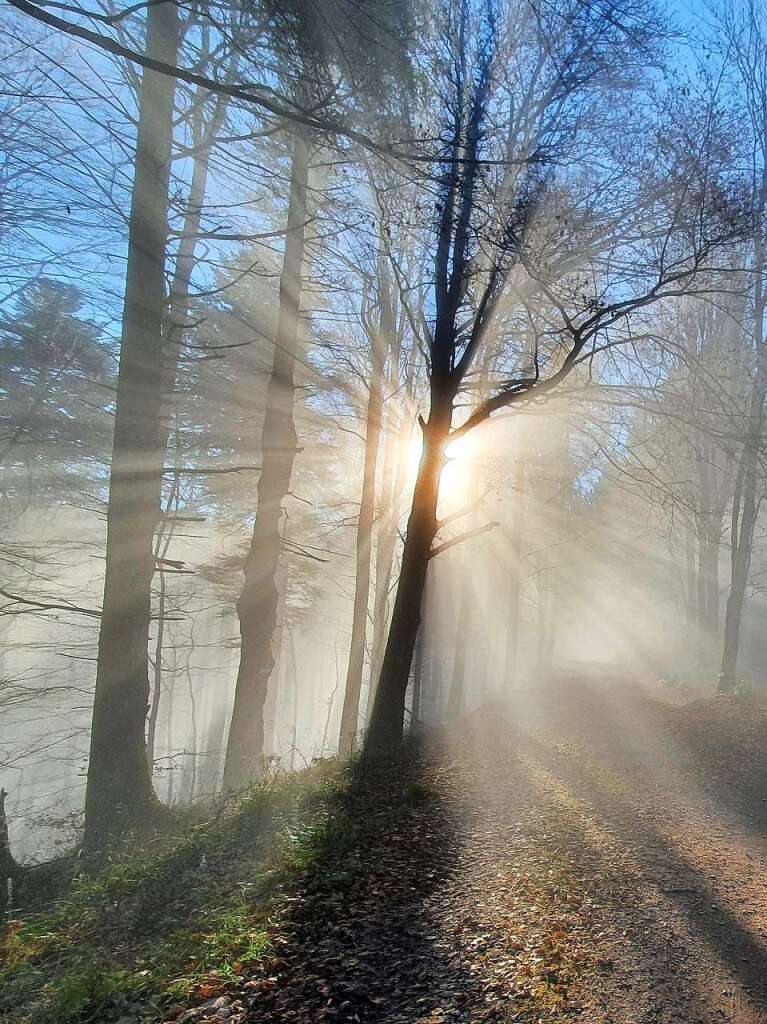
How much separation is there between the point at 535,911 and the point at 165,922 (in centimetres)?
231

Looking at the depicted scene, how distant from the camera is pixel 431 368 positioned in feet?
26.3

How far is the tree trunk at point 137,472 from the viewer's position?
6.36 metres

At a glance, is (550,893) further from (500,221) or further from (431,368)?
(500,221)

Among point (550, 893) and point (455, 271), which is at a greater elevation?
point (455, 271)

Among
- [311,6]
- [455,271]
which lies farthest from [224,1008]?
[455,271]

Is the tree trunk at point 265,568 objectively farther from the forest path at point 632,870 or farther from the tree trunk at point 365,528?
the tree trunk at point 365,528

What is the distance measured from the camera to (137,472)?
665 centimetres

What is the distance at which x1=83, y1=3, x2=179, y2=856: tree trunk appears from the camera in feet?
20.9

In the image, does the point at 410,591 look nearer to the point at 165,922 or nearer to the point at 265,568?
the point at 265,568

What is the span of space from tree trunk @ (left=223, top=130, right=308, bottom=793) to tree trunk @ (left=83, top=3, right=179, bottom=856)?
6.28 ft

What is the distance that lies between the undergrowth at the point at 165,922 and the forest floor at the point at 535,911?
0.27 metres

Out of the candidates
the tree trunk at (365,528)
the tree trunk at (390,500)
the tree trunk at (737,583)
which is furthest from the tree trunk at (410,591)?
the tree trunk at (737,583)

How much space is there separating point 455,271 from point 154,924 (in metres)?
7.17

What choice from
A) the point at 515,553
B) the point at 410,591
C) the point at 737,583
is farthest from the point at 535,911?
the point at 515,553
